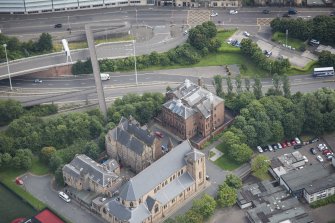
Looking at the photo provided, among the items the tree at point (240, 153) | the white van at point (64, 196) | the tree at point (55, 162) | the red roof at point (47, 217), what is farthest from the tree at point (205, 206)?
the tree at point (55, 162)

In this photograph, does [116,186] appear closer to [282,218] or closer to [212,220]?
[212,220]

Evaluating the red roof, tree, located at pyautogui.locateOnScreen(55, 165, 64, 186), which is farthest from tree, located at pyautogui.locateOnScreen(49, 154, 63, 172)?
the red roof

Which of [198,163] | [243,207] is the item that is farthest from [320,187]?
[198,163]

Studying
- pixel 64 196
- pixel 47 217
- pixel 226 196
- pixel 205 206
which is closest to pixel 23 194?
pixel 64 196

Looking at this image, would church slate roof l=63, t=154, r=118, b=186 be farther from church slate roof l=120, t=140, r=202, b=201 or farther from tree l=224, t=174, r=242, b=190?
tree l=224, t=174, r=242, b=190

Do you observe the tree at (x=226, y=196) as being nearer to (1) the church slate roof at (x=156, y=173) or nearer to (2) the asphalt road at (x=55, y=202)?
(1) the church slate roof at (x=156, y=173)
